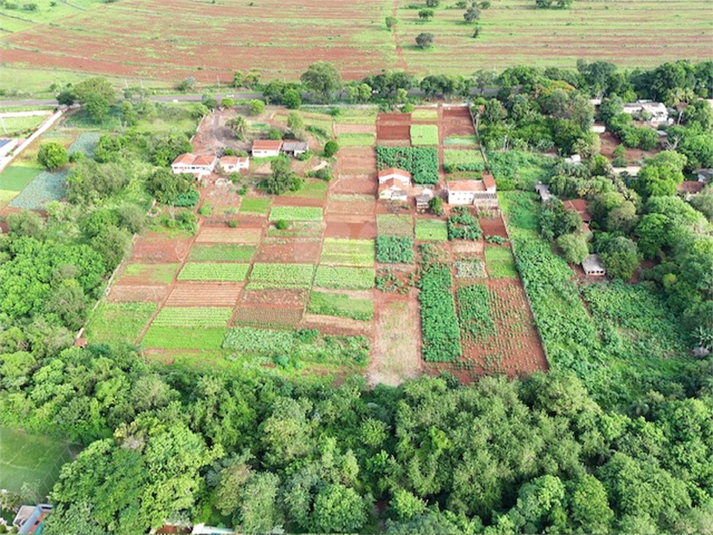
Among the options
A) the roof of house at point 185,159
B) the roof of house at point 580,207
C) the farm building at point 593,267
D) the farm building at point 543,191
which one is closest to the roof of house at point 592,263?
the farm building at point 593,267

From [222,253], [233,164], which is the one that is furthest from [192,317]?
[233,164]

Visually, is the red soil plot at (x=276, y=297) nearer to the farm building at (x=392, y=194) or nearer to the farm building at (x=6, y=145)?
the farm building at (x=392, y=194)

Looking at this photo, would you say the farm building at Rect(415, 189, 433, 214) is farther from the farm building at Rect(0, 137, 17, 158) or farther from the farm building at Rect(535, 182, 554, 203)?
the farm building at Rect(0, 137, 17, 158)

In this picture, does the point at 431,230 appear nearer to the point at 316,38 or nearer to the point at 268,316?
the point at 268,316

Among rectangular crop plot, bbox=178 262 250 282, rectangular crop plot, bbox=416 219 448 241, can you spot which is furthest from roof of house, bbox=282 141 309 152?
rectangular crop plot, bbox=178 262 250 282

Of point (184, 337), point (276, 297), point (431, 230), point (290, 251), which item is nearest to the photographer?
point (184, 337)

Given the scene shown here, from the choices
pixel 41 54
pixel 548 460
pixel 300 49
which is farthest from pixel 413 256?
pixel 41 54
